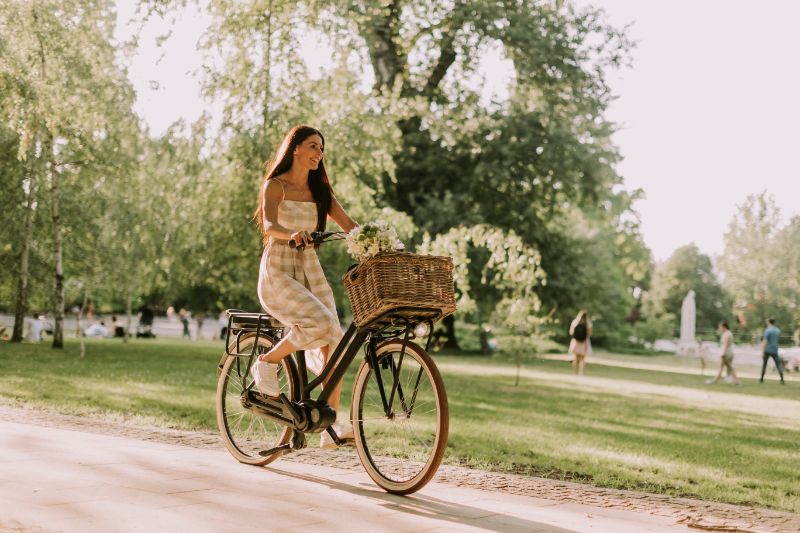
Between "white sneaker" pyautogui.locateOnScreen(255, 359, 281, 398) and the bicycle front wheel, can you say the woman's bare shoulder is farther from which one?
the bicycle front wheel

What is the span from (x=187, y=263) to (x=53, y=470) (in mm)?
17397

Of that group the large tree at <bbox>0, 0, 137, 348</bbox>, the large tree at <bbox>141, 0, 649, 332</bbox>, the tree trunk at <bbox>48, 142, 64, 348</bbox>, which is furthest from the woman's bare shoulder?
the tree trunk at <bbox>48, 142, 64, 348</bbox>

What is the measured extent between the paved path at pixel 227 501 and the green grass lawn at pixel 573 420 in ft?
5.60

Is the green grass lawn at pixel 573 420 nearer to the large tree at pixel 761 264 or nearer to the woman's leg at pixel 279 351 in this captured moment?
the woman's leg at pixel 279 351

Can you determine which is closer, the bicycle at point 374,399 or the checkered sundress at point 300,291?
the bicycle at point 374,399

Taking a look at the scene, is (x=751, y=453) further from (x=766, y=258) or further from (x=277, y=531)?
(x=766, y=258)

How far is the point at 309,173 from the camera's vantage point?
6.02 m

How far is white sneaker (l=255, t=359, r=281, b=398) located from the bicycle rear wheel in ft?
0.81

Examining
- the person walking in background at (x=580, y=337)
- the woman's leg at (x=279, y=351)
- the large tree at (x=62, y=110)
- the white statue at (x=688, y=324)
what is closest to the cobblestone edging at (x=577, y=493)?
the woman's leg at (x=279, y=351)

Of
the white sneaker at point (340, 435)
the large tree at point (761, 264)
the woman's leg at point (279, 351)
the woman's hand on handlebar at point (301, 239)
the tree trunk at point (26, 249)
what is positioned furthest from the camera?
the large tree at point (761, 264)

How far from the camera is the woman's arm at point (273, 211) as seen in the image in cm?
562

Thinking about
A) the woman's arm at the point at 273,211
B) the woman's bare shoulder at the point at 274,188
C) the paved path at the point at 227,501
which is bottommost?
the paved path at the point at 227,501

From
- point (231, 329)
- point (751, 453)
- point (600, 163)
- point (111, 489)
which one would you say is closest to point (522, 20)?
point (600, 163)

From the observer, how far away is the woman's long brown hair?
588 centimetres
